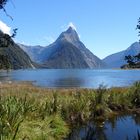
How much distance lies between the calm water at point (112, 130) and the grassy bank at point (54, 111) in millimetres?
689

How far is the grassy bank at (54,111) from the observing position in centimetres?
1408

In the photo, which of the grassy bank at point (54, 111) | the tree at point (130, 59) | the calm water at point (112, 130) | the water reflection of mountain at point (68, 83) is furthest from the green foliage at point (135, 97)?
the water reflection of mountain at point (68, 83)

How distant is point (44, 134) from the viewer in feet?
48.4

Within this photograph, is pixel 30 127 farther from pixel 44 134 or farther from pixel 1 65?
pixel 1 65

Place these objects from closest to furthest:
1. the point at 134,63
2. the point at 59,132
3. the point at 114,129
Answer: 1. the point at 134,63
2. the point at 59,132
3. the point at 114,129

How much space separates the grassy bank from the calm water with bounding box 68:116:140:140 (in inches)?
27.1

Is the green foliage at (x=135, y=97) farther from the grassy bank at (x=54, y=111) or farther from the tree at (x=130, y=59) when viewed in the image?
the tree at (x=130, y=59)

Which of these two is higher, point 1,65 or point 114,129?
point 1,65

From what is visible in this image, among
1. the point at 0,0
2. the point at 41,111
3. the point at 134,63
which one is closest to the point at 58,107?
the point at 41,111

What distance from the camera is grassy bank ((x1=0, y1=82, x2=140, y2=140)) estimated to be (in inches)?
554

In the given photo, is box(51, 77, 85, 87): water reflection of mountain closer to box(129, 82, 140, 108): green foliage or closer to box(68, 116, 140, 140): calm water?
box(129, 82, 140, 108): green foliage

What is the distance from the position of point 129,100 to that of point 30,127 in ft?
46.6

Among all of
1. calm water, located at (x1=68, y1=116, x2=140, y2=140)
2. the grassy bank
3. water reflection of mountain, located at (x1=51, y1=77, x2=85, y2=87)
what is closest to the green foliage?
the grassy bank

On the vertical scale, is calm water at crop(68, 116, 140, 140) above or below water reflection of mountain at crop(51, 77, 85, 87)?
below
